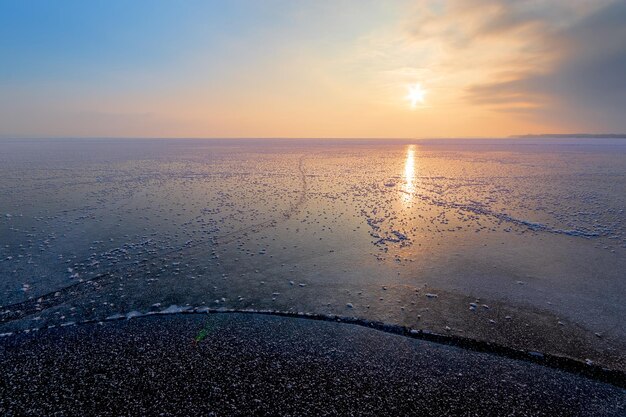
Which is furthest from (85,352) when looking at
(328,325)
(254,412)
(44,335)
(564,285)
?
(564,285)

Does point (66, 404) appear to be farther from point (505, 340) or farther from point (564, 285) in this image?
point (564, 285)

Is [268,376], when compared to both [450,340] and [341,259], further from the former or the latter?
[341,259]

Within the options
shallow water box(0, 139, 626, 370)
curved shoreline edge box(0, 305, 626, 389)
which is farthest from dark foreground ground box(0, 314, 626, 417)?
shallow water box(0, 139, 626, 370)

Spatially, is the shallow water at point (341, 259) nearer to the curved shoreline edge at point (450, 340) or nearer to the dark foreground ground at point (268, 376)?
the curved shoreline edge at point (450, 340)

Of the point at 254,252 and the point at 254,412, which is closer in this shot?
the point at 254,412

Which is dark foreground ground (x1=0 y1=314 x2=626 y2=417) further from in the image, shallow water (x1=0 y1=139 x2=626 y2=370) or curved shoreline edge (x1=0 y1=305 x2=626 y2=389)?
shallow water (x1=0 y1=139 x2=626 y2=370)

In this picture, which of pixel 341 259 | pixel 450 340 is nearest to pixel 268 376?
pixel 450 340
